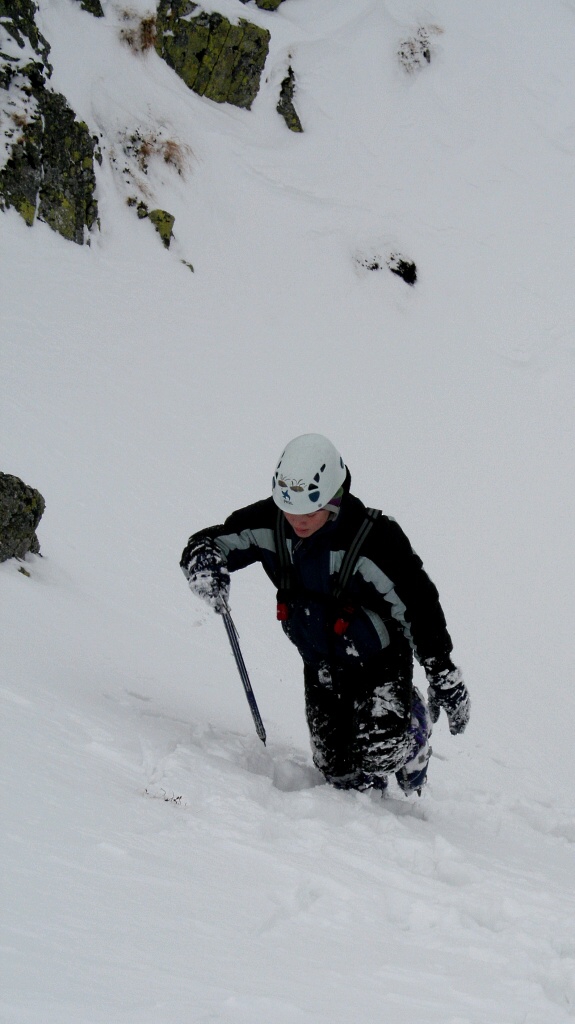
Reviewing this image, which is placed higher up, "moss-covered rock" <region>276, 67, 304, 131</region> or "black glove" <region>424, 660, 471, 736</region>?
"moss-covered rock" <region>276, 67, 304, 131</region>

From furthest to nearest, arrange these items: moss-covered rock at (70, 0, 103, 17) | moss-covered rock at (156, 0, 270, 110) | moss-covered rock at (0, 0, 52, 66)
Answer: moss-covered rock at (156, 0, 270, 110), moss-covered rock at (70, 0, 103, 17), moss-covered rock at (0, 0, 52, 66)

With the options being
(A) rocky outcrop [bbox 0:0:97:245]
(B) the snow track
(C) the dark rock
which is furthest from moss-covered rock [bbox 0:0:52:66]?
(B) the snow track

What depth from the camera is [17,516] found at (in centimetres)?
638

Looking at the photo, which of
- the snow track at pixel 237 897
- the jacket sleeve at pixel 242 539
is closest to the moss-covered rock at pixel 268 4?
the jacket sleeve at pixel 242 539

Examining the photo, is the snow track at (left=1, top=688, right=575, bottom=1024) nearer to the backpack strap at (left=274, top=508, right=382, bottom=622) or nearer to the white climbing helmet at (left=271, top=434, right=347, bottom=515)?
the backpack strap at (left=274, top=508, right=382, bottom=622)

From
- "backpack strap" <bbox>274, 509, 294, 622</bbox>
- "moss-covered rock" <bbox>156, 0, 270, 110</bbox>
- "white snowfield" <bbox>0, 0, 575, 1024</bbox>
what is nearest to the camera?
"white snowfield" <bbox>0, 0, 575, 1024</bbox>

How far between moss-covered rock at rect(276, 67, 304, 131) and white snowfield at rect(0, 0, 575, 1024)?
390 millimetres

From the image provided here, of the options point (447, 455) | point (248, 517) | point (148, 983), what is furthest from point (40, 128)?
point (148, 983)

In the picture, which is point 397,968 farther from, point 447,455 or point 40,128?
point 40,128

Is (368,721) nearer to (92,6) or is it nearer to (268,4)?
(92,6)

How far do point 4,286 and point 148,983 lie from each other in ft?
41.2

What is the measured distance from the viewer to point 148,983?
1.59m

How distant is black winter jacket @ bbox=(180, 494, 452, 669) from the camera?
3.95 metres

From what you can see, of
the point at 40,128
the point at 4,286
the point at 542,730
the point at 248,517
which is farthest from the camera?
→ the point at 40,128
